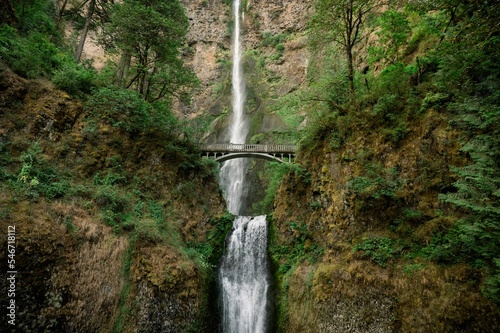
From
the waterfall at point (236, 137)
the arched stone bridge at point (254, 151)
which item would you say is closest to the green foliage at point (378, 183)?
the arched stone bridge at point (254, 151)

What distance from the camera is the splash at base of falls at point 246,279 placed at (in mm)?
11789

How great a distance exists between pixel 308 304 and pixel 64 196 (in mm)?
9850

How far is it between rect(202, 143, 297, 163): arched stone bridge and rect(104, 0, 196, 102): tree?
6044 mm

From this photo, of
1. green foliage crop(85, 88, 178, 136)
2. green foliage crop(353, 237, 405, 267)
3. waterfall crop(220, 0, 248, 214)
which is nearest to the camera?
green foliage crop(353, 237, 405, 267)

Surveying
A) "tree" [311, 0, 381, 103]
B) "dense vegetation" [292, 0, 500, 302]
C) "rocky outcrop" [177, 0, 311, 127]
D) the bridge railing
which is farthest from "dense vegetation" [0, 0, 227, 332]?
"rocky outcrop" [177, 0, 311, 127]

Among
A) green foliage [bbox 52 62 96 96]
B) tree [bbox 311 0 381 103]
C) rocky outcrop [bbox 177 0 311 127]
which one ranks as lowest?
green foliage [bbox 52 62 96 96]

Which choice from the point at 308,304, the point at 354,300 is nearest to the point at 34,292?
the point at 308,304

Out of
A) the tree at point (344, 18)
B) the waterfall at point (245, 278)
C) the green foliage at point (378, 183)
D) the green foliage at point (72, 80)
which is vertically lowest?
the waterfall at point (245, 278)

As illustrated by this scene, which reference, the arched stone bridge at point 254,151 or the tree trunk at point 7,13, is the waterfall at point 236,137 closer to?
the arched stone bridge at point 254,151

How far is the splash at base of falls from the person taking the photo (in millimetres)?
11789

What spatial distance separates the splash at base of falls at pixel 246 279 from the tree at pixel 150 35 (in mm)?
9983

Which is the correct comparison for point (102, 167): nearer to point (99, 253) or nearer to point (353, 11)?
point (99, 253)

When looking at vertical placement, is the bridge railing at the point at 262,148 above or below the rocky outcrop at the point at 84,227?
above

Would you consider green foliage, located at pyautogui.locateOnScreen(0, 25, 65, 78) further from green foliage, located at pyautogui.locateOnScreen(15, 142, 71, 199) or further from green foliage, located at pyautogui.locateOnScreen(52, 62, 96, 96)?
green foliage, located at pyautogui.locateOnScreen(15, 142, 71, 199)
